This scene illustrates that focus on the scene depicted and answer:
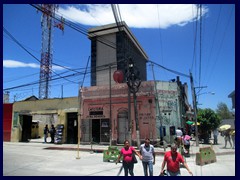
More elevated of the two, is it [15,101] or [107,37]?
[107,37]

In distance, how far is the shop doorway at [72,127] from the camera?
2642 centimetres

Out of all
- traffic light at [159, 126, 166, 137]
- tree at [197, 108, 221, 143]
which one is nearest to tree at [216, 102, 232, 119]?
tree at [197, 108, 221, 143]

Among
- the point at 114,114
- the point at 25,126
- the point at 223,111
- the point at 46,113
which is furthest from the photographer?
the point at 223,111

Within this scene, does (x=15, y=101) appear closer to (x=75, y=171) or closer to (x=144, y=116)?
(x=144, y=116)

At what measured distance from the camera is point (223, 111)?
84.6 m

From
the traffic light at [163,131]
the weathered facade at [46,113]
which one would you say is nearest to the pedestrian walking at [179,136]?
the traffic light at [163,131]

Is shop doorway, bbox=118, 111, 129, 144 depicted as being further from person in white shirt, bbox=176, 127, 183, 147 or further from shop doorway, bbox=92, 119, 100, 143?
person in white shirt, bbox=176, 127, 183, 147

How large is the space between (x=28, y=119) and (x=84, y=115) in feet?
26.9

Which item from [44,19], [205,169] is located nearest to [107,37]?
[44,19]

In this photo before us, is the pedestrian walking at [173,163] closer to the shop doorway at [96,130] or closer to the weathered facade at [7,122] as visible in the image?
the shop doorway at [96,130]

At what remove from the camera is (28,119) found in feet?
98.7

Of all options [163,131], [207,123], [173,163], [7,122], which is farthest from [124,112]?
[173,163]

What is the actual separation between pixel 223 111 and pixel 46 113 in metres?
69.5

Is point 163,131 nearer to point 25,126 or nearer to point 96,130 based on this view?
point 96,130
